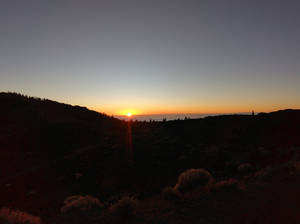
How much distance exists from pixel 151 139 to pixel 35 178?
12818 millimetres

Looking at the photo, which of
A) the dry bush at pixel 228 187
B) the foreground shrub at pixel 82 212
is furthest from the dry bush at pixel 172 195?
the foreground shrub at pixel 82 212

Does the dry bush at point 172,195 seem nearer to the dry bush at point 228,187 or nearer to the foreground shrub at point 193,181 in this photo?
the foreground shrub at point 193,181

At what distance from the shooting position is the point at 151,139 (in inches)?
1150

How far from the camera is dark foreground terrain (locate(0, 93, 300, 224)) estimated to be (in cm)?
870

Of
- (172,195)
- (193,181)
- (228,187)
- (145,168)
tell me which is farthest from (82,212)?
(145,168)

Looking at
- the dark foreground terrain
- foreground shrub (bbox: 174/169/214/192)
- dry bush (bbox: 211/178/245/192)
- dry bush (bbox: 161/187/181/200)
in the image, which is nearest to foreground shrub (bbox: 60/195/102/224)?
the dark foreground terrain

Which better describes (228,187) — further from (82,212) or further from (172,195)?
(82,212)

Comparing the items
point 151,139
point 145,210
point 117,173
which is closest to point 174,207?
point 145,210

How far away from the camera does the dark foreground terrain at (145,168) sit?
8.70 metres

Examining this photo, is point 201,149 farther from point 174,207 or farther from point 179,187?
point 174,207

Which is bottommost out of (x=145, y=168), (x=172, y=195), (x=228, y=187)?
(x=145, y=168)

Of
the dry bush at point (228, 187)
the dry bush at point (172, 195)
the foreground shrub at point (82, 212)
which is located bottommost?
the foreground shrub at point (82, 212)

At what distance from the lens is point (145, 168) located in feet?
64.0

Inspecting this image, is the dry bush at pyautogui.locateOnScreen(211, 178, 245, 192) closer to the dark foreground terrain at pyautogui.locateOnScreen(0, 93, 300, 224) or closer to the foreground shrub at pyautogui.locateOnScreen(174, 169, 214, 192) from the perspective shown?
the dark foreground terrain at pyautogui.locateOnScreen(0, 93, 300, 224)
